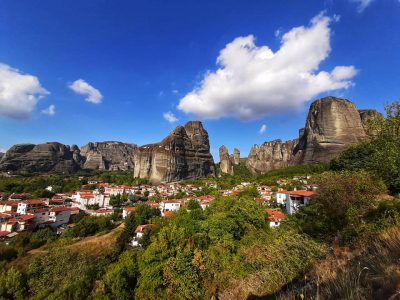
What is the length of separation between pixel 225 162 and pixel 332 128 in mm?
48735

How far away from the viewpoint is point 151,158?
82625 mm

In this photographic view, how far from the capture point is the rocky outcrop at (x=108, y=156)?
14775 cm

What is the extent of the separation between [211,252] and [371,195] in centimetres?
1040

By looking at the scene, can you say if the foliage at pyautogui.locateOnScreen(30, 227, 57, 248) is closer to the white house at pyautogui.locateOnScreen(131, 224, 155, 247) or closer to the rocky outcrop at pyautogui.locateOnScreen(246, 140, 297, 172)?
the white house at pyautogui.locateOnScreen(131, 224, 155, 247)

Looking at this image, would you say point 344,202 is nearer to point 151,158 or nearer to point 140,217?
point 140,217

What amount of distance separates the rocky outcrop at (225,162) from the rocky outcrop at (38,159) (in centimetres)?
8164

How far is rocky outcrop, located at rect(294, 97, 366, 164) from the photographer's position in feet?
213

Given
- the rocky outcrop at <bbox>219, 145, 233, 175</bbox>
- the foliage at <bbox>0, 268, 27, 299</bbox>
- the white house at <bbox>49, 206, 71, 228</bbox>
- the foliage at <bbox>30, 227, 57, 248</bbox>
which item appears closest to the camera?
the foliage at <bbox>0, 268, 27, 299</bbox>

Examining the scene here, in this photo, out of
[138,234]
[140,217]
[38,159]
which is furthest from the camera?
[38,159]

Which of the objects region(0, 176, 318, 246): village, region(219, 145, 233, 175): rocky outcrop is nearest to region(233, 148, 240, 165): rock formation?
region(219, 145, 233, 175): rocky outcrop

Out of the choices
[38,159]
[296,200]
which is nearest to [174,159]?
[296,200]

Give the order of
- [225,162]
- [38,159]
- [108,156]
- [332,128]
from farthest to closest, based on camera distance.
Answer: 1. [108,156]
2. [38,159]
3. [225,162]
4. [332,128]

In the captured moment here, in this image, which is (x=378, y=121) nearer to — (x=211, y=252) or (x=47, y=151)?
(x=211, y=252)

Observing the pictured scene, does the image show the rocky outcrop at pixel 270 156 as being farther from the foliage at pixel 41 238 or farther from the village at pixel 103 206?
the foliage at pixel 41 238
